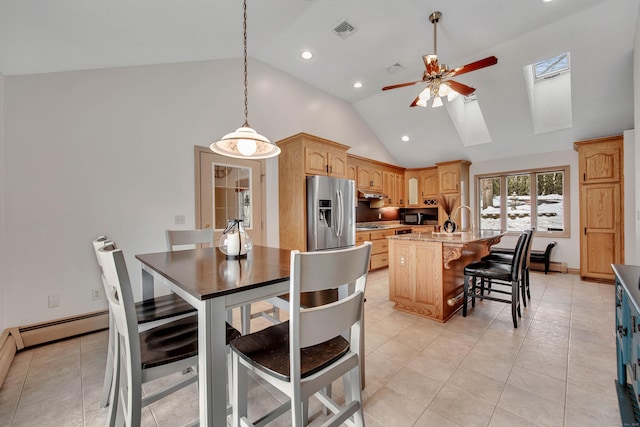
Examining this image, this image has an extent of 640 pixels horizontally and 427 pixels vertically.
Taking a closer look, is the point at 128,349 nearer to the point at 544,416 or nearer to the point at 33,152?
the point at 544,416

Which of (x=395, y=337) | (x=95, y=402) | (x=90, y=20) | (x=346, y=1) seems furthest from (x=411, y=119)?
(x=95, y=402)

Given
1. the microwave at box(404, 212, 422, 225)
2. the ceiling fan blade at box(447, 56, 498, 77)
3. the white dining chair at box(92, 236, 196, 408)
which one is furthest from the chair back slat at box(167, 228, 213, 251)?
the microwave at box(404, 212, 422, 225)

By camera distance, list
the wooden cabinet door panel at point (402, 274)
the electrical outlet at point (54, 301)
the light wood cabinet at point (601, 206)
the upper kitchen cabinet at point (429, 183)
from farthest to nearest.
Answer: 1. the upper kitchen cabinet at point (429, 183)
2. the light wood cabinet at point (601, 206)
3. the wooden cabinet door panel at point (402, 274)
4. the electrical outlet at point (54, 301)

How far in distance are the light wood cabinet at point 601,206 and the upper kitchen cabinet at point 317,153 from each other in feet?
12.9

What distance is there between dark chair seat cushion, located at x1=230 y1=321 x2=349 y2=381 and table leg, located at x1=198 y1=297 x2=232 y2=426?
0.14 m

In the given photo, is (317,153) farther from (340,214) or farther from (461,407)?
(461,407)

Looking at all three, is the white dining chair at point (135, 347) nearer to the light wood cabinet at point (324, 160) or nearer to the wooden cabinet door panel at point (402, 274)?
the wooden cabinet door panel at point (402, 274)

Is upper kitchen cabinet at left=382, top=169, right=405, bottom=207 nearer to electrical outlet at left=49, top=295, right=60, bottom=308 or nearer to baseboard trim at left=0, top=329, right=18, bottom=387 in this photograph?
electrical outlet at left=49, top=295, right=60, bottom=308

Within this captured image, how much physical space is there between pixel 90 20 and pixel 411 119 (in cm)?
500

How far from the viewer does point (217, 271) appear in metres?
1.36

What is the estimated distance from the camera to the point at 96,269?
2600mm

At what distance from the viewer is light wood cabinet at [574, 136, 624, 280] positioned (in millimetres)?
3994

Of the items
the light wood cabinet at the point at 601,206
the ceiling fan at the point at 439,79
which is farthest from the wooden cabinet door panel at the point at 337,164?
the light wood cabinet at the point at 601,206

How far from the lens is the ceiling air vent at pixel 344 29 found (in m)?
3.14
